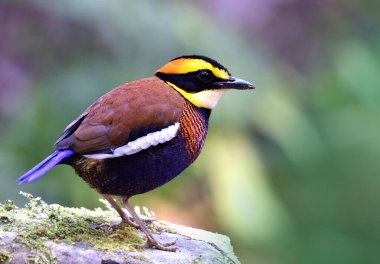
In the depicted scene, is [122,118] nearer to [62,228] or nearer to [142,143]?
[142,143]

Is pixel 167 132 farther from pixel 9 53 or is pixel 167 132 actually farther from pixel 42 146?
pixel 9 53

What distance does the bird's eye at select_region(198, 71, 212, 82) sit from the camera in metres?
4.56

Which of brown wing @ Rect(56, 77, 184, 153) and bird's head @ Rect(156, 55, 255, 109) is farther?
bird's head @ Rect(156, 55, 255, 109)

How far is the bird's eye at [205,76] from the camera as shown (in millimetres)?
4559

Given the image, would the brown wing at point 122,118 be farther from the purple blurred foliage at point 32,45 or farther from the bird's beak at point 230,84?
the purple blurred foliage at point 32,45

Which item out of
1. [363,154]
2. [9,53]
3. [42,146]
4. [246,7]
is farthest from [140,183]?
[246,7]

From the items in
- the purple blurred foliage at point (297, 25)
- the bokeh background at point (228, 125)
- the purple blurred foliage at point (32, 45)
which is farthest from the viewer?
the purple blurred foliage at point (297, 25)

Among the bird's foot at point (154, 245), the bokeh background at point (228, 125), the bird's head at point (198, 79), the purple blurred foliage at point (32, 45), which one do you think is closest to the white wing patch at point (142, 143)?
the bird's head at point (198, 79)

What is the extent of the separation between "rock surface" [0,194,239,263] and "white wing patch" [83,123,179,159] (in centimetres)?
46

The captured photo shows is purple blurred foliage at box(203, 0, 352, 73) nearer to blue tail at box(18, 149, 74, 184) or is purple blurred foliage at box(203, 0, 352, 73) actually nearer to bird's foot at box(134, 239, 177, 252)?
bird's foot at box(134, 239, 177, 252)

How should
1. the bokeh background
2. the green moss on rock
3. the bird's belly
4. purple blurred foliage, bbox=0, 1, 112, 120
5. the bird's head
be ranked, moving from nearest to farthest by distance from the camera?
the green moss on rock
the bird's belly
the bird's head
the bokeh background
purple blurred foliage, bbox=0, 1, 112, 120

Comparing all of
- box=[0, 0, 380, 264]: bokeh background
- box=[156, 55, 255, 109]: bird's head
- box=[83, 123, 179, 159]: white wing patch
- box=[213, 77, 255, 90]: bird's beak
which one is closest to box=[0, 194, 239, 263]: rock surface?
box=[83, 123, 179, 159]: white wing patch

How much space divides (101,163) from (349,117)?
16.2 feet

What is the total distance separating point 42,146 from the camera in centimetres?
682
